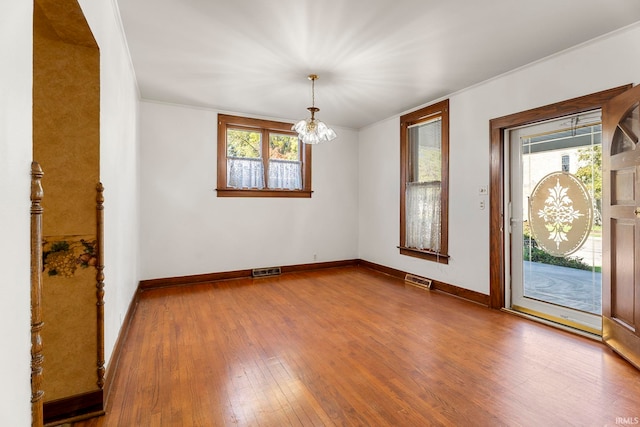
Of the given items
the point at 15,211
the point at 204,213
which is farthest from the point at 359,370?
the point at 204,213

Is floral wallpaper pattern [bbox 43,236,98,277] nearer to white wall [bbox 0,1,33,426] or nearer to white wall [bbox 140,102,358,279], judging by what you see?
white wall [bbox 0,1,33,426]

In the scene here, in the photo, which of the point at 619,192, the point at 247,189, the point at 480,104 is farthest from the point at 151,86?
the point at 619,192

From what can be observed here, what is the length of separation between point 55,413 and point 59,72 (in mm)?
1954

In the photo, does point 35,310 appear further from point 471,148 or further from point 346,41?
point 471,148

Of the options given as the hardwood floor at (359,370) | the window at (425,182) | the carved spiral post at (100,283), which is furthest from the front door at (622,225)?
the carved spiral post at (100,283)

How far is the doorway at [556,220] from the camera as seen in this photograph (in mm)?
2984

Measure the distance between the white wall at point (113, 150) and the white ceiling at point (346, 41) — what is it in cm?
37

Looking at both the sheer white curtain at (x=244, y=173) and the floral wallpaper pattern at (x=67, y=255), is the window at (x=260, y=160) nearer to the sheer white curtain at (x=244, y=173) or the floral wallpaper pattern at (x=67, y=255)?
the sheer white curtain at (x=244, y=173)

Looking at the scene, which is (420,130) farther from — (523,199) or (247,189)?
(247,189)

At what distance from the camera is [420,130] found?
195 inches

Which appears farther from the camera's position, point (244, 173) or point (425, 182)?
point (244, 173)

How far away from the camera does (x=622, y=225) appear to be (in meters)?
2.55

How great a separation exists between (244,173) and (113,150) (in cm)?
292

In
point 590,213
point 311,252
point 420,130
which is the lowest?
point 311,252
